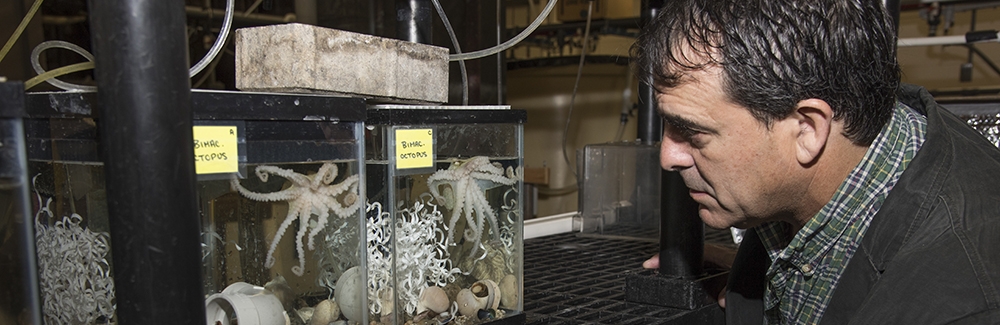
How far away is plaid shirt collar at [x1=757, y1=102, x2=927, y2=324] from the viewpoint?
918 millimetres

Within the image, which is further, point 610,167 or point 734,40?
point 610,167

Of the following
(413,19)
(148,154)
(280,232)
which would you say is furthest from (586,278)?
(148,154)

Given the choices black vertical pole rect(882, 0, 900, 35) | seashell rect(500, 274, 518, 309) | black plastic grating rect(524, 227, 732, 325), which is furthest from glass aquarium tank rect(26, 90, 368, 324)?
black vertical pole rect(882, 0, 900, 35)

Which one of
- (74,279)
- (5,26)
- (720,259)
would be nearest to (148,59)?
(74,279)

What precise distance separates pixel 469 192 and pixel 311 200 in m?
0.23

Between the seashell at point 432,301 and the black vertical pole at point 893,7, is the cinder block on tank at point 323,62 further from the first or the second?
the black vertical pole at point 893,7

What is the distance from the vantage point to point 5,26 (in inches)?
89.0

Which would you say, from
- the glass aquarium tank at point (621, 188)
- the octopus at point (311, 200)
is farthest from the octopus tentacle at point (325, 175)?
the glass aquarium tank at point (621, 188)

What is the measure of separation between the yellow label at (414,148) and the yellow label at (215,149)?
0.21 m

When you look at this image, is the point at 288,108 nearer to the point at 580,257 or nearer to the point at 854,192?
the point at 854,192

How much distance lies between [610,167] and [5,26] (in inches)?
73.4

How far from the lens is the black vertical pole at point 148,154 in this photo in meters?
0.57

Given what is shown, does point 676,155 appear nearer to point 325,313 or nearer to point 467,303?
point 467,303

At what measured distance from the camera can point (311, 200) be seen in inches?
33.9
